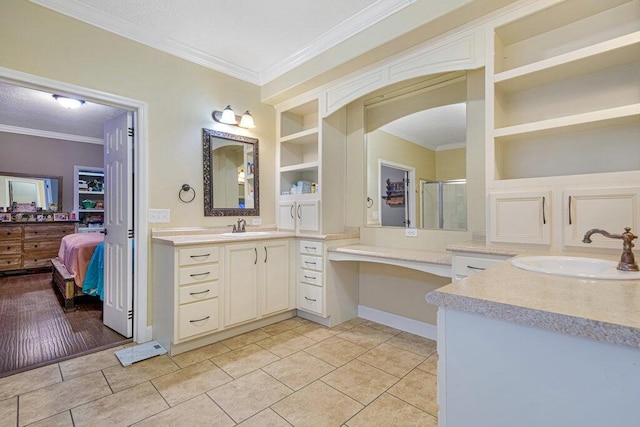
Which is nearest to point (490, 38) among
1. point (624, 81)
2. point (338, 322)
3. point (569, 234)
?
point (624, 81)

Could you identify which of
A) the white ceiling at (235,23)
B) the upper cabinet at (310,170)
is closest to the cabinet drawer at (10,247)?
the white ceiling at (235,23)

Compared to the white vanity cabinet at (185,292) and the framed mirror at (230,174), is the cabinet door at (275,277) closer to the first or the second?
the white vanity cabinet at (185,292)

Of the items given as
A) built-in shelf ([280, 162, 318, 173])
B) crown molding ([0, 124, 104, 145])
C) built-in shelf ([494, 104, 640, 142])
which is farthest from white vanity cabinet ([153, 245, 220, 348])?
crown molding ([0, 124, 104, 145])

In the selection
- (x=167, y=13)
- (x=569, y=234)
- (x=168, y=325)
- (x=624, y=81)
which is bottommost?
(x=168, y=325)

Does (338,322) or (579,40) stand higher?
(579,40)

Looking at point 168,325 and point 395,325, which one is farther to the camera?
point 395,325

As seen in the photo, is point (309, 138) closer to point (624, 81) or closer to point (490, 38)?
point (490, 38)

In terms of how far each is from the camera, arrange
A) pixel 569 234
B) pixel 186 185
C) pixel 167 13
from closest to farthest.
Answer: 1. pixel 569 234
2. pixel 167 13
3. pixel 186 185

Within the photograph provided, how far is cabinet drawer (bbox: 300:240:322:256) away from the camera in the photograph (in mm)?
3069

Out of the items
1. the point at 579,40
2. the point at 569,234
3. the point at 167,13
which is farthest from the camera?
the point at 167,13

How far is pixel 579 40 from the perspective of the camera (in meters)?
1.92

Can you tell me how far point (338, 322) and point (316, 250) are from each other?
0.76 meters

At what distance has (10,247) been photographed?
532 centimetres

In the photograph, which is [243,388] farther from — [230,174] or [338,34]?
[338,34]
